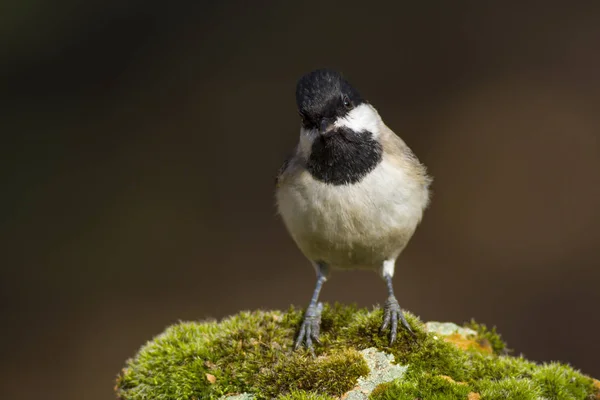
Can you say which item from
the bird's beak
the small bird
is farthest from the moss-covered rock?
the bird's beak

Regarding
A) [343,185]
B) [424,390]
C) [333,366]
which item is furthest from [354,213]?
[424,390]

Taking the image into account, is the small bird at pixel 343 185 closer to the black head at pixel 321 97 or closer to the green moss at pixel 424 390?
the black head at pixel 321 97

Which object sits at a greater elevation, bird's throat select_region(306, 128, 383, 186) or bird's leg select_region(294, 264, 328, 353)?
bird's throat select_region(306, 128, 383, 186)

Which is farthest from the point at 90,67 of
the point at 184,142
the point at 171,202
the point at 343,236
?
the point at 343,236

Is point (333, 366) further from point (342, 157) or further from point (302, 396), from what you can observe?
point (342, 157)

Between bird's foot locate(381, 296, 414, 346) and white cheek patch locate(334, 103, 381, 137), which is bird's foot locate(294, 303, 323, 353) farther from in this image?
Result: white cheek patch locate(334, 103, 381, 137)

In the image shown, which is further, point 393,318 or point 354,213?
point 354,213
